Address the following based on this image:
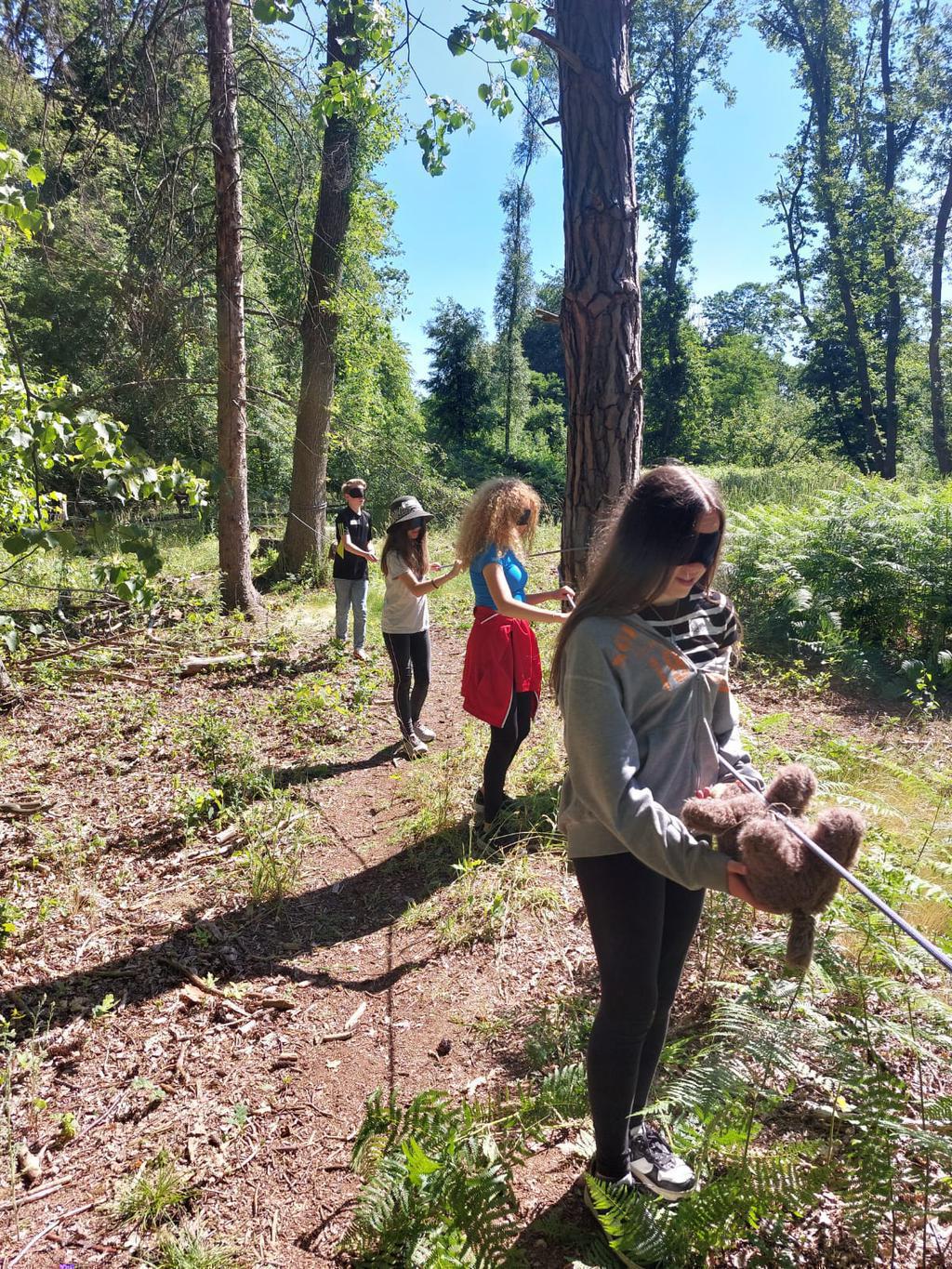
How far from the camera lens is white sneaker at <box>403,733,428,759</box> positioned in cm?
567

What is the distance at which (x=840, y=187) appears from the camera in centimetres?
2075

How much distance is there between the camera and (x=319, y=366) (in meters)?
11.2

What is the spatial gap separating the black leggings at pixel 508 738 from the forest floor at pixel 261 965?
34 cm

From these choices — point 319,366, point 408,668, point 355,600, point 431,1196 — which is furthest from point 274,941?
point 319,366

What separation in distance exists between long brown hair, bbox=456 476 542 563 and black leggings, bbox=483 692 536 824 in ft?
2.92

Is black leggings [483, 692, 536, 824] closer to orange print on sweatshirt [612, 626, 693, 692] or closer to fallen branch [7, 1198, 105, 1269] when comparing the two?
orange print on sweatshirt [612, 626, 693, 692]

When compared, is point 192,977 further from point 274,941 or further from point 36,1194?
point 36,1194

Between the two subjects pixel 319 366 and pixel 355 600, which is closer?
pixel 355 600

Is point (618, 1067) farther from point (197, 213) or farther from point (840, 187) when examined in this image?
point (840, 187)

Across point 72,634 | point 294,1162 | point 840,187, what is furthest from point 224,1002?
point 840,187

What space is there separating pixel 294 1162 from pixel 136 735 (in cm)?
437

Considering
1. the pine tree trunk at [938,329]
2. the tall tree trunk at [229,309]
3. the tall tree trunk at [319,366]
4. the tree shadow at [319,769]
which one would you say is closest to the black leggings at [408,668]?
the tree shadow at [319,769]

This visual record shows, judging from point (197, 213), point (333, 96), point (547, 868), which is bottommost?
point (547, 868)

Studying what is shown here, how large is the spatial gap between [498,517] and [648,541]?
2233 millimetres
